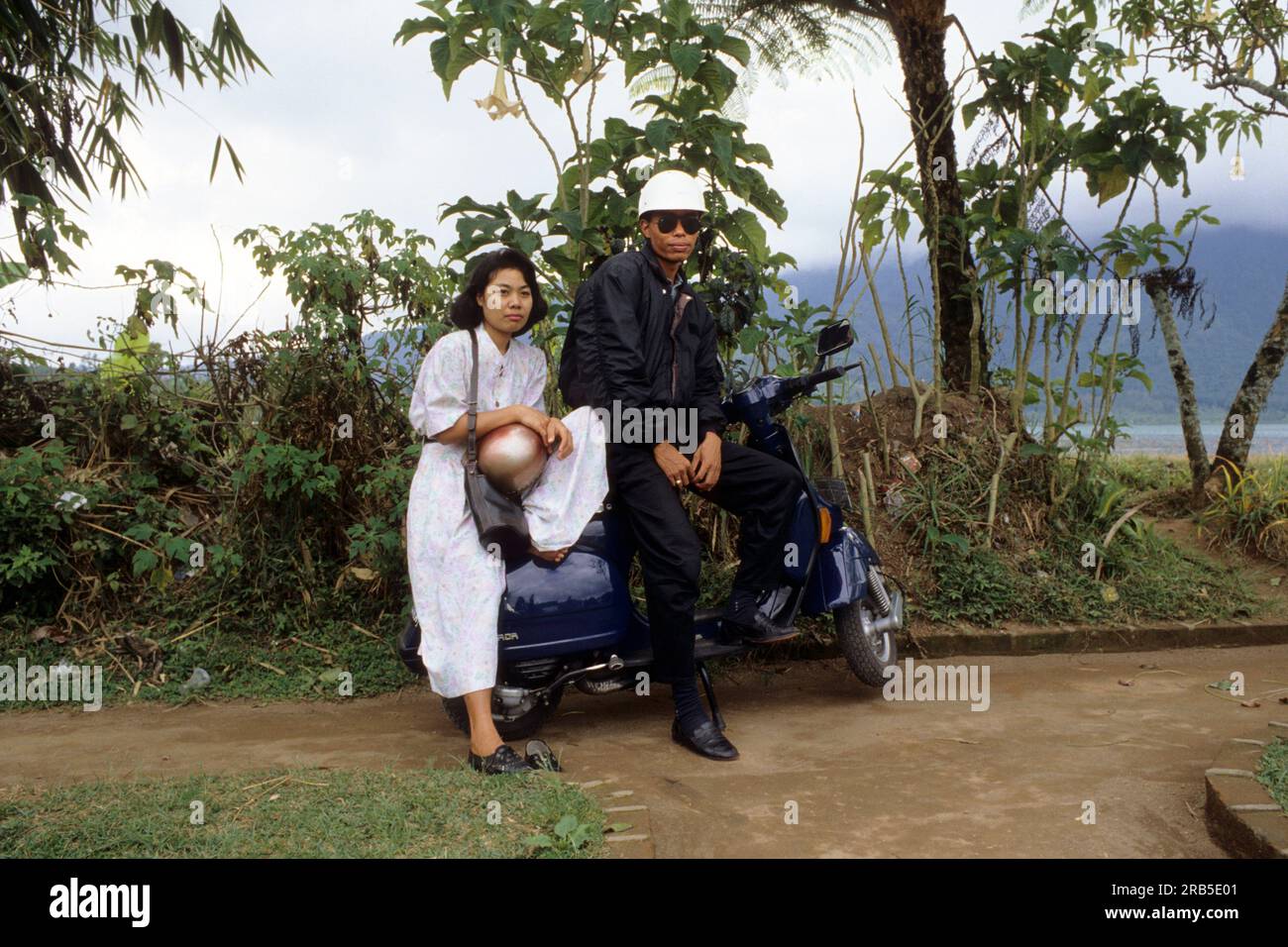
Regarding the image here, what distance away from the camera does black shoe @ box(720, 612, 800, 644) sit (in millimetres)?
4750

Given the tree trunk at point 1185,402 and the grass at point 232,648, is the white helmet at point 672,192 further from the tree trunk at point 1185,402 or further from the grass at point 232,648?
the tree trunk at point 1185,402

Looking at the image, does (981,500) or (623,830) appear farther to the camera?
(981,500)

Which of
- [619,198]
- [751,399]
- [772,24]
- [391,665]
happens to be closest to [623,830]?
[751,399]

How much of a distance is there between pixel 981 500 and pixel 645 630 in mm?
2968

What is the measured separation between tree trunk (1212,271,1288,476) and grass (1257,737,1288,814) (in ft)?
13.7

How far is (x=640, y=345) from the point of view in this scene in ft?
14.5

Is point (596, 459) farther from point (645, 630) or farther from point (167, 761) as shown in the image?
point (167, 761)

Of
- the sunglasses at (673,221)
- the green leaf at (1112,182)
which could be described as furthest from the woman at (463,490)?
the green leaf at (1112,182)

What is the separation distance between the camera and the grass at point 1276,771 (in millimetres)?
3688

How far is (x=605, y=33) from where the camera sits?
544cm

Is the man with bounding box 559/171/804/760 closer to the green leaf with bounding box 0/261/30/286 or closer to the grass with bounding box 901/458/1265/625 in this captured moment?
the grass with bounding box 901/458/1265/625

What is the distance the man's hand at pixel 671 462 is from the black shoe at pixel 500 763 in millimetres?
1200

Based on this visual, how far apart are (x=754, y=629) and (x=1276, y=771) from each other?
6.33 ft
